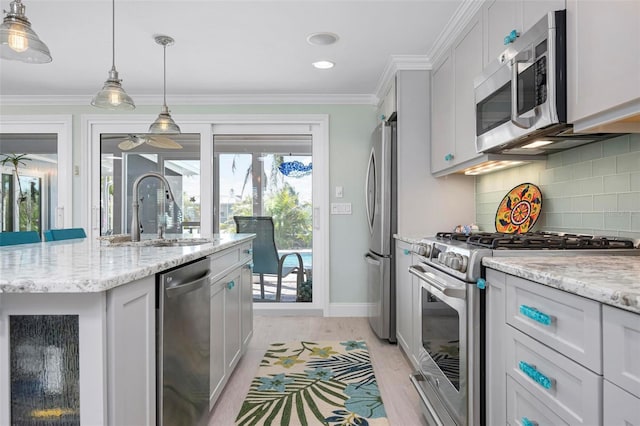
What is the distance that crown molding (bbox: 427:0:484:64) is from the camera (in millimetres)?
2348

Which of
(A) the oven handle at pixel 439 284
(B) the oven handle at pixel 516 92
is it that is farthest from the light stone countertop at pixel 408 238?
(B) the oven handle at pixel 516 92

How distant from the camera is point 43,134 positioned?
438 centimetres

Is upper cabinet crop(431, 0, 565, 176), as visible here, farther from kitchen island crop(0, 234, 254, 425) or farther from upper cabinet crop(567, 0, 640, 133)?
kitchen island crop(0, 234, 254, 425)

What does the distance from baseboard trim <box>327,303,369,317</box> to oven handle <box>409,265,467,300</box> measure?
221 centimetres

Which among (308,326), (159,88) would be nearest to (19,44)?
(159,88)

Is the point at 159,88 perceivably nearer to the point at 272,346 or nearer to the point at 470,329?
the point at 272,346

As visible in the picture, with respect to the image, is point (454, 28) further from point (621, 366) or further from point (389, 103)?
point (621, 366)

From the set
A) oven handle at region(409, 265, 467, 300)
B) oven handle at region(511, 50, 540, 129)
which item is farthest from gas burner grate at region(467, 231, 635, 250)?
oven handle at region(511, 50, 540, 129)

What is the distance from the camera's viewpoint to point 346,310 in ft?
13.9

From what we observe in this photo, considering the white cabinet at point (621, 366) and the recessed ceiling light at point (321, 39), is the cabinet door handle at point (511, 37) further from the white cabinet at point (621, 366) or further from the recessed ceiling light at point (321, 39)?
the white cabinet at point (621, 366)

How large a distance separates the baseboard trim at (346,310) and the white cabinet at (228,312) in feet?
4.53

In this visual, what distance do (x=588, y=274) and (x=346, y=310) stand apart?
338 centimetres

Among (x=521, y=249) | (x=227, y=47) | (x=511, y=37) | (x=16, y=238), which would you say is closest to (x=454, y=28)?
(x=511, y=37)

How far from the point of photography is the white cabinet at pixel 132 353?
1.01 metres
